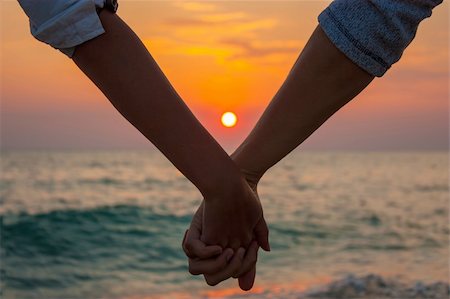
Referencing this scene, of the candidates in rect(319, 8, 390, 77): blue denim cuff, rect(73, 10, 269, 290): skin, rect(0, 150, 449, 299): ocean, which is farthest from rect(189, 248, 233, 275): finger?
rect(0, 150, 449, 299): ocean

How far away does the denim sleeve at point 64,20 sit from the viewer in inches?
34.4

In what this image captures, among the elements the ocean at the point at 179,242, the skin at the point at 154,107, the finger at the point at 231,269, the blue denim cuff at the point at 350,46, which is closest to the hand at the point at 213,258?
the finger at the point at 231,269

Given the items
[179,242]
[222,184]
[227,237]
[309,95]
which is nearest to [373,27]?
[309,95]

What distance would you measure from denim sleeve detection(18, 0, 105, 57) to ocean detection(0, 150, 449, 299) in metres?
4.03

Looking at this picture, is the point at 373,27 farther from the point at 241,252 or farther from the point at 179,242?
the point at 179,242

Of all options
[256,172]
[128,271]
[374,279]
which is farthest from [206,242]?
[128,271]

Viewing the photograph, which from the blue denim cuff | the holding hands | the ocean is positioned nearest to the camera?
the blue denim cuff

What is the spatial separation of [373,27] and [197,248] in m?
0.49

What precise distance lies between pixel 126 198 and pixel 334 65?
12.0m

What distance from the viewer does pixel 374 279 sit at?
545cm

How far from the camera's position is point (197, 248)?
1152mm

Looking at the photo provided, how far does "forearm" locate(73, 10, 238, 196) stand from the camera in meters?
0.93

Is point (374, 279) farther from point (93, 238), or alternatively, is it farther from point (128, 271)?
point (93, 238)

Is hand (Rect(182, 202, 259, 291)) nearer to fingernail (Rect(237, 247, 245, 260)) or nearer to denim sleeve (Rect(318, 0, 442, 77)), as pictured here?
fingernail (Rect(237, 247, 245, 260))
